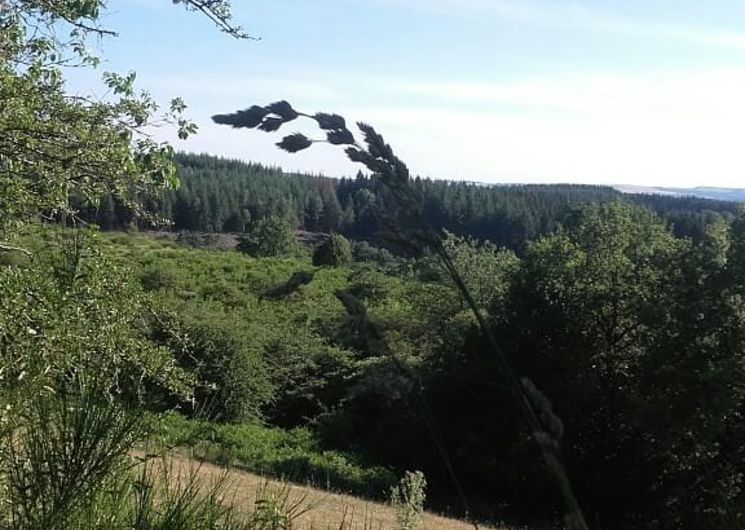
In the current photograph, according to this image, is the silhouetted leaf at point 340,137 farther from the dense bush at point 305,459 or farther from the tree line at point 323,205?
the tree line at point 323,205

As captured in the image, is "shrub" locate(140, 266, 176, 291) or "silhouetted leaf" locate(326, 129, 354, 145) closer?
"silhouetted leaf" locate(326, 129, 354, 145)

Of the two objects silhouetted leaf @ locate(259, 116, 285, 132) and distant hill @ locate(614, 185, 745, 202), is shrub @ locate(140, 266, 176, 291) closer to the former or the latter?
silhouetted leaf @ locate(259, 116, 285, 132)

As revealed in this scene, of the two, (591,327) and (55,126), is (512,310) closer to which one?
(591,327)

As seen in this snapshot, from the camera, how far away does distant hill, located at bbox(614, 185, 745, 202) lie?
12694cm

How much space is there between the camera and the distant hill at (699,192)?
12694 cm

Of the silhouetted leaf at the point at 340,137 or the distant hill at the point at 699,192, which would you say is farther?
the distant hill at the point at 699,192

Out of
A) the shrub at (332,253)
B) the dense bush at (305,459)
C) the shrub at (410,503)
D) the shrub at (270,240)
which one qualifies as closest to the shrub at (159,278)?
the dense bush at (305,459)

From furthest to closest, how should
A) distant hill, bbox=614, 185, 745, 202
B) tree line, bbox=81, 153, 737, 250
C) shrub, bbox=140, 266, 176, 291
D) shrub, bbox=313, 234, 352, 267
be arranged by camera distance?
distant hill, bbox=614, 185, 745, 202, tree line, bbox=81, 153, 737, 250, shrub, bbox=140, 266, 176, 291, shrub, bbox=313, 234, 352, 267

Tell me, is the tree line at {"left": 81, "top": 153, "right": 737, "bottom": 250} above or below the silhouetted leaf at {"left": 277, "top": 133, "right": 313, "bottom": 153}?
below

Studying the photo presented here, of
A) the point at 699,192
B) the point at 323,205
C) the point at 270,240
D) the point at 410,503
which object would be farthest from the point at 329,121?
the point at 699,192

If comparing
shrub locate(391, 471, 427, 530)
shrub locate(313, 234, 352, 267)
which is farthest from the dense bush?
shrub locate(391, 471, 427, 530)

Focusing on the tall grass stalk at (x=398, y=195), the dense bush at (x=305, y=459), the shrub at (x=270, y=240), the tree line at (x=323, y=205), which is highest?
the tall grass stalk at (x=398, y=195)

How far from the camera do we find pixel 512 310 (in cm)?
2314

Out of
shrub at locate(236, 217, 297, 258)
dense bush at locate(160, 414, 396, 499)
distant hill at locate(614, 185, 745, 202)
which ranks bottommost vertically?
dense bush at locate(160, 414, 396, 499)
